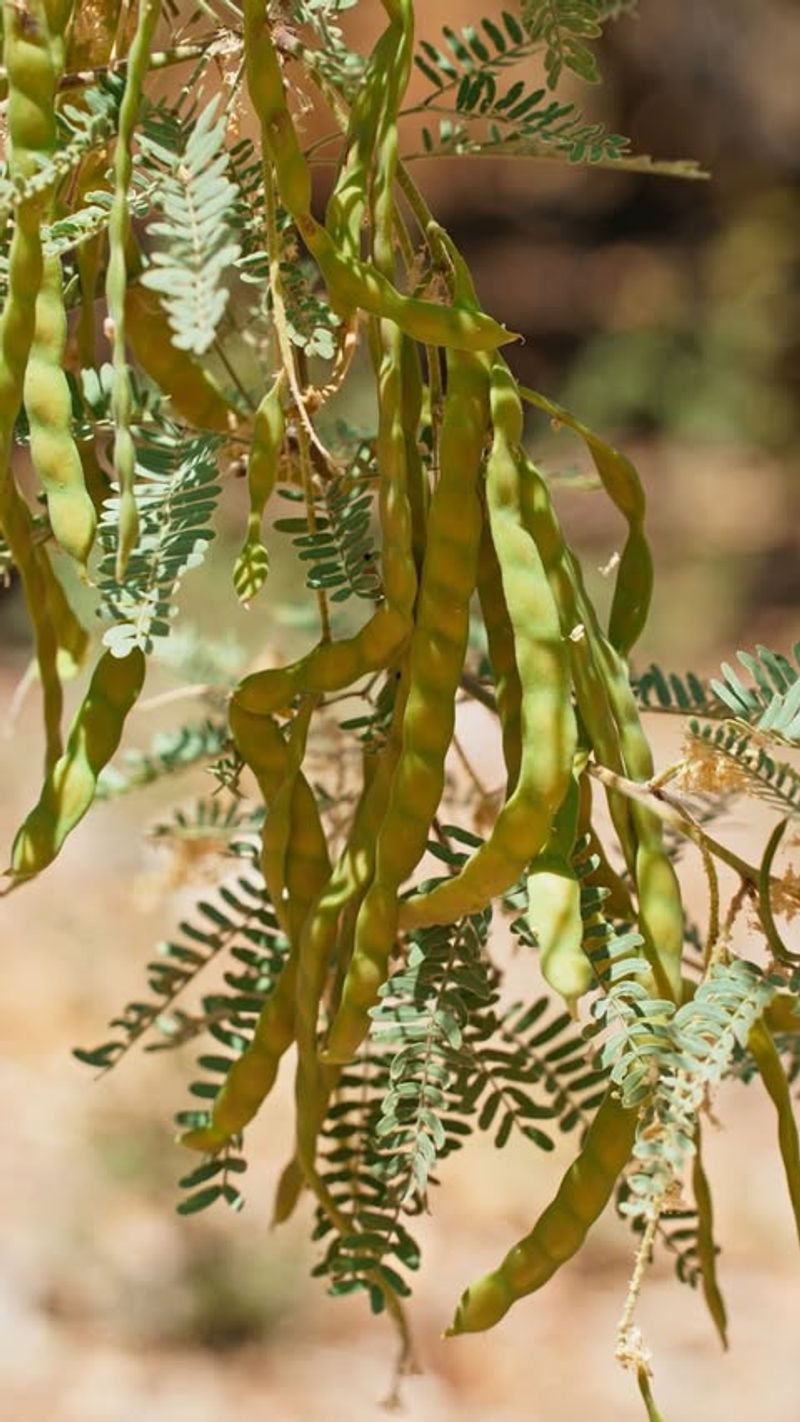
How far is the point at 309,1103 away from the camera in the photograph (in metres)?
0.79

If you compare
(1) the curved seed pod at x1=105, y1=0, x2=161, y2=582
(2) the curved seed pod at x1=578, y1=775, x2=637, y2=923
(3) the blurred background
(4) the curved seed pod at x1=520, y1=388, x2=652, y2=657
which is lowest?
(3) the blurred background

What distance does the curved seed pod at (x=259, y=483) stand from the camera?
2.21 feet

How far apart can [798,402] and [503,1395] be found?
2501 millimetres

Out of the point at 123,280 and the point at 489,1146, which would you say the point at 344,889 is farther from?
the point at 489,1146

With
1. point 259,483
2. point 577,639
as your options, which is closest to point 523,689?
point 577,639

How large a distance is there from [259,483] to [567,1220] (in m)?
0.33

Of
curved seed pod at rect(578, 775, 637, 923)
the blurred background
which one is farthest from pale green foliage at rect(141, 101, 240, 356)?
the blurred background

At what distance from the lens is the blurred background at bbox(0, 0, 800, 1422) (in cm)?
179

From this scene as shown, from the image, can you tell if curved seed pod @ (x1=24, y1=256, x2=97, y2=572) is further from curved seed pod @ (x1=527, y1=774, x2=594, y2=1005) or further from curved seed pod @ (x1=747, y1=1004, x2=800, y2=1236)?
curved seed pod @ (x1=747, y1=1004, x2=800, y2=1236)

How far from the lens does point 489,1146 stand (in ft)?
6.89

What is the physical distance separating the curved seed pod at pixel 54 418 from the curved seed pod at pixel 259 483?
0.20ft

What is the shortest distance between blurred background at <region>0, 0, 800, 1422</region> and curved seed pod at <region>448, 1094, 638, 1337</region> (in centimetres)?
35

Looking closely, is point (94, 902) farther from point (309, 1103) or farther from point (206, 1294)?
point (309, 1103)

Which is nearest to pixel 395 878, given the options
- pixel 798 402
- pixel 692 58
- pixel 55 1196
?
pixel 55 1196
